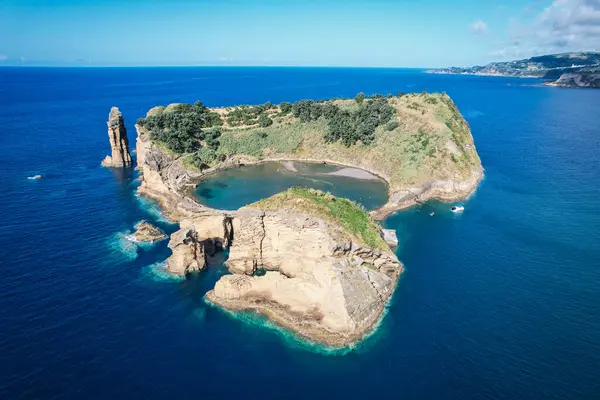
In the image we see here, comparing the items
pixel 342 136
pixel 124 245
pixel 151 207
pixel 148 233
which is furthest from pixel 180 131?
pixel 124 245

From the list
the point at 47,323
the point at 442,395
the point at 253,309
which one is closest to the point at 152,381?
the point at 253,309

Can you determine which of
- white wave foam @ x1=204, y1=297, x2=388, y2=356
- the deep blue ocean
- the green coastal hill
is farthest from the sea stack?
white wave foam @ x1=204, y1=297, x2=388, y2=356

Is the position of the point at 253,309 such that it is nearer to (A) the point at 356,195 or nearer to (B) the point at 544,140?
(A) the point at 356,195

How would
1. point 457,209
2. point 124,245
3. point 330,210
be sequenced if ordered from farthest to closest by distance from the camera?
point 457,209
point 124,245
point 330,210

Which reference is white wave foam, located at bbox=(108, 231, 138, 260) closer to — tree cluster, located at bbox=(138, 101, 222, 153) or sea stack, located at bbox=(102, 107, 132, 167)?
tree cluster, located at bbox=(138, 101, 222, 153)

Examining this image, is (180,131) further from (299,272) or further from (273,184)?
(299,272)

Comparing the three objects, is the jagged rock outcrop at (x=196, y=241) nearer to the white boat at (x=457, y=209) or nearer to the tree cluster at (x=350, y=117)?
the white boat at (x=457, y=209)
